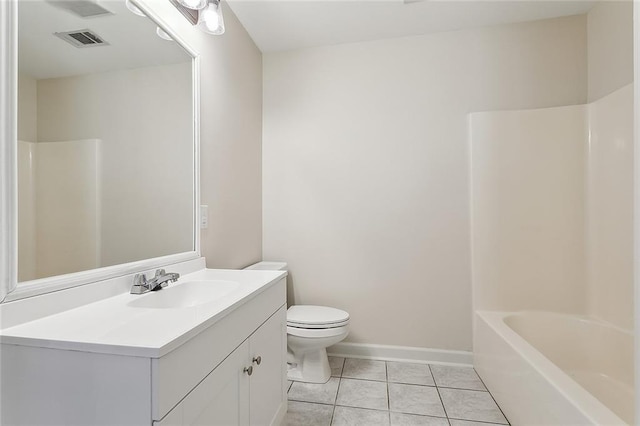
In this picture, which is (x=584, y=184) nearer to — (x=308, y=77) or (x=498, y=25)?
(x=498, y=25)

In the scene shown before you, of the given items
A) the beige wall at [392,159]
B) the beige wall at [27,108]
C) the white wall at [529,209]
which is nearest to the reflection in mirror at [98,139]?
the beige wall at [27,108]

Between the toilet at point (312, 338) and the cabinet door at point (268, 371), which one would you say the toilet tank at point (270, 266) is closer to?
the toilet at point (312, 338)

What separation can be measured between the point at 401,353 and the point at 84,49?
2411 mm

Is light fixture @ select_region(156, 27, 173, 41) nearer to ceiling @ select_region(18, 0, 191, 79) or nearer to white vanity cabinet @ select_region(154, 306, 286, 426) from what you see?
ceiling @ select_region(18, 0, 191, 79)

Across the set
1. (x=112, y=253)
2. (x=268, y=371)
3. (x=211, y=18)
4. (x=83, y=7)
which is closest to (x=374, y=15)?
(x=211, y=18)

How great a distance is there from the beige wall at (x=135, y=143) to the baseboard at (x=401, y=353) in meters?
1.42

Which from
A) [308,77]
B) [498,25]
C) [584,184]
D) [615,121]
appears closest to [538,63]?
→ [498,25]

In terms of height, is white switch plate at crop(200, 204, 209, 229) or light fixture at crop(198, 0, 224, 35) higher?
light fixture at crop(198, 0, 224, 35)

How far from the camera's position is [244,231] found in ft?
7.00

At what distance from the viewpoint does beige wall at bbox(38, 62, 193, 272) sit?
3.20 ft

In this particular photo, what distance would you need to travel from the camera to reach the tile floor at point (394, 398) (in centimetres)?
157

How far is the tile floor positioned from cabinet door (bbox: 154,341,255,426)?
26.1 inches

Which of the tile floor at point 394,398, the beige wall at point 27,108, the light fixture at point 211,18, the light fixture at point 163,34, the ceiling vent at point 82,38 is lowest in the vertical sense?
the tile floor at point 394,398

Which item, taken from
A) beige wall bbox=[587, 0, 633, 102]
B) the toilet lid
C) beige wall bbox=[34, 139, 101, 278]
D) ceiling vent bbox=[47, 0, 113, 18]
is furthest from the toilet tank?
beige wall bbox=[587, 0, 633, 102]
